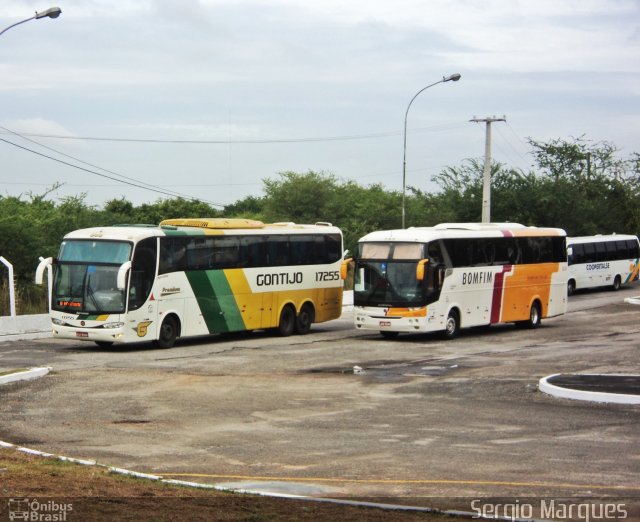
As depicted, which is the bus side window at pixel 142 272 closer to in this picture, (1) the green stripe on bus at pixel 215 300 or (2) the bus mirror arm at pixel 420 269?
Result: (1) the green stripe on bus at pixel 215 300

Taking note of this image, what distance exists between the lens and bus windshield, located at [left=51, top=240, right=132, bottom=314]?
93.2 ft

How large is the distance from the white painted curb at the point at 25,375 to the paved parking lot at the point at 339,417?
326mm

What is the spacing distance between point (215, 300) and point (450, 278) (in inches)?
274

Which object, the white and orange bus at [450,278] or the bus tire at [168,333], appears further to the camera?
the white and orange bus at [450,278]

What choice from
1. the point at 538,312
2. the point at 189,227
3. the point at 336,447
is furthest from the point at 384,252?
the point at 336,447

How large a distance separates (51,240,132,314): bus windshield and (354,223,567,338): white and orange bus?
24.5 feet

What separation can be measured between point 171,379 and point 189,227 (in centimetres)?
985

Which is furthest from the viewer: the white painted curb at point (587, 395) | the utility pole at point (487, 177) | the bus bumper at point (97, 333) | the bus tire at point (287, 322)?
the utility pole at point (487, 177)

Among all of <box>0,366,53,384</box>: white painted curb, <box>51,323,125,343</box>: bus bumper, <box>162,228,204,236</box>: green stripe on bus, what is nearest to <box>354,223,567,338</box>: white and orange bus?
<box>162,228,204,236</box>: green stripe on bus

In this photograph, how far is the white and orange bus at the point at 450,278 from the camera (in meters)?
32.0

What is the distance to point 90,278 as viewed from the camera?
93.6 ft

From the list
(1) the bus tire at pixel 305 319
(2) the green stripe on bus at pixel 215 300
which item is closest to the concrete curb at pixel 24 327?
(2) the green stripe on bus at pixel 215 300

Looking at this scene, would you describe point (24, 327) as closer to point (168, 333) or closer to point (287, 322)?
point (168, 333)

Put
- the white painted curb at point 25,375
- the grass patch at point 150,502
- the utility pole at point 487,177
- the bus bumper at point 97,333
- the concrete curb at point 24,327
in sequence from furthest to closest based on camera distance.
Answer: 1. the utility pole at point 487,177
2. the concrete curb at point 24,327
3. the bus bumper at point 97,333
4. the white painted curb at point 25,375
5. the grass patch at point 150,502
